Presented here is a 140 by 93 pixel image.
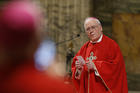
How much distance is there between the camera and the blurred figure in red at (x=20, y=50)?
2.25ft

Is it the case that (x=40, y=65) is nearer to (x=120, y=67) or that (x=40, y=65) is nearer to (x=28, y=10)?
(x=28, y=10)

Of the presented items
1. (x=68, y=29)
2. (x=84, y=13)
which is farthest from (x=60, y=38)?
(x=84, y=13)

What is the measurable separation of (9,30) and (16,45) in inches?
1.9

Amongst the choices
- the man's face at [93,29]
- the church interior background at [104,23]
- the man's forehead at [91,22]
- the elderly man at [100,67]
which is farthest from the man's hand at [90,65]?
the church interior background at [104,23]

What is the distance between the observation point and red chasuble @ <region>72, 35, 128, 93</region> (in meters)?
2.92

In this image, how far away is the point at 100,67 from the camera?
2887mm

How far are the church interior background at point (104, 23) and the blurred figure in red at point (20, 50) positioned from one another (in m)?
5.07

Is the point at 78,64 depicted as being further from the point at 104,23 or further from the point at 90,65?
the point at 104,23

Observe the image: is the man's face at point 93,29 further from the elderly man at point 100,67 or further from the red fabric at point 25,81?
the red fabric at point 25,81

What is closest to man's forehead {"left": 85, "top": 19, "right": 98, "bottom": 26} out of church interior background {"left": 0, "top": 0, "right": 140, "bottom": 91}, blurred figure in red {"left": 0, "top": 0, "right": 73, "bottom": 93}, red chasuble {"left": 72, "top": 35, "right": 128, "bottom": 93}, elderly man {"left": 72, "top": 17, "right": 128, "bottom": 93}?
elderly man {"left": 72, "top": 17, "right": 128, "bottom": 93}

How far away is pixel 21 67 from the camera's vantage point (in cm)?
70

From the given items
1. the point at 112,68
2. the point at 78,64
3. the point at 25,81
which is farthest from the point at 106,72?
the point at 25,81

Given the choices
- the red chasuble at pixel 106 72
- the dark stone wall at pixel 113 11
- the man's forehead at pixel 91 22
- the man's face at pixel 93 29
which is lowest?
the red chasuble at pixel 106 72

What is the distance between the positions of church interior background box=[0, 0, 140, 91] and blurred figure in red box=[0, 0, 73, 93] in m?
5.07
